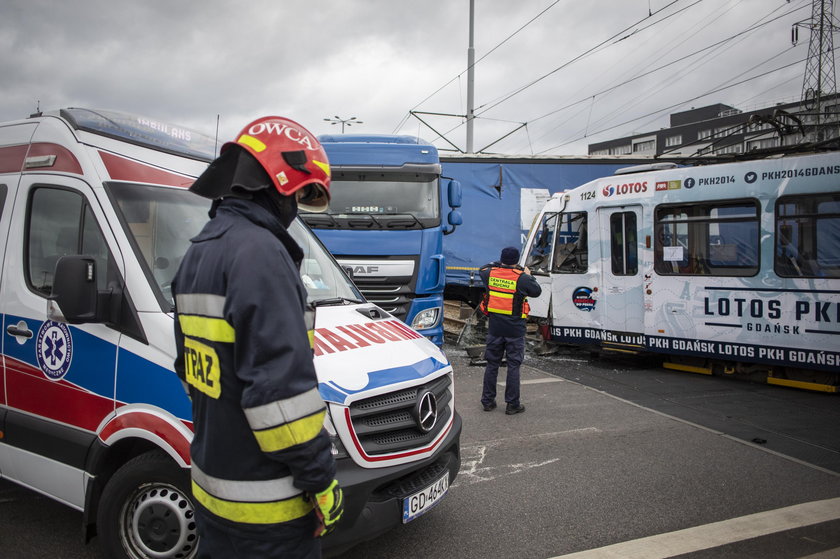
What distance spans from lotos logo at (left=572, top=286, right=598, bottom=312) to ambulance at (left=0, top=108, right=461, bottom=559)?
264 inches

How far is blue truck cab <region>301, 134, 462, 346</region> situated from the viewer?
7637 millimetres

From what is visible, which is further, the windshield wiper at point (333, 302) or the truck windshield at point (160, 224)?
the windshield wiper at point (333, 302)

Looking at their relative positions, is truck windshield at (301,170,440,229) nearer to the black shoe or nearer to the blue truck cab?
the blue truck cab

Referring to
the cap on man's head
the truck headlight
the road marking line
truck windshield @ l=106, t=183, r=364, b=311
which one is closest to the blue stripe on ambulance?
truck windshield @ l=106, t=183, r=364, b=311

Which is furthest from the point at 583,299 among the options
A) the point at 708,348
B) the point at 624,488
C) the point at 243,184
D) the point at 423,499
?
the point at 243,184

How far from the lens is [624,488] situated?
4.46 m

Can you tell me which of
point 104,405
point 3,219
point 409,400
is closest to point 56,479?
point 104,405

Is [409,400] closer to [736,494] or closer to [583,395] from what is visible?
[736,494]

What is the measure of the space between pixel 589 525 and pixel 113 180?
373 cm

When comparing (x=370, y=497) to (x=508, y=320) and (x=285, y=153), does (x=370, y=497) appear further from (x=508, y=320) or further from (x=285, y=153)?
(x=508, y=320)

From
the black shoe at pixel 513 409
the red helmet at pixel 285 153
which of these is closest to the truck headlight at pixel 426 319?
the black shoe at pixel 513 409

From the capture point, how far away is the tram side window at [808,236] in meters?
7.66

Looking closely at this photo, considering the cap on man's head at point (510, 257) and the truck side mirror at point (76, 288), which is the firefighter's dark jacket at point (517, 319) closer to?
the cap on man's head at point (510, 257)

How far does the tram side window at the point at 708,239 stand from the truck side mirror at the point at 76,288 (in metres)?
8.39
